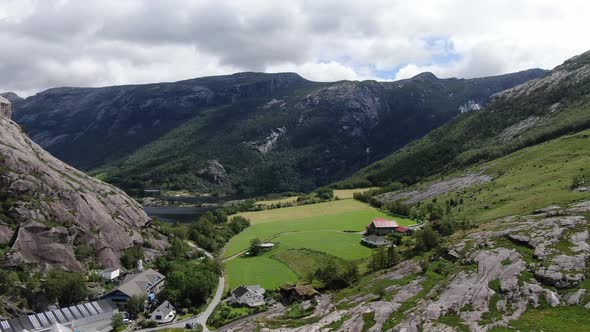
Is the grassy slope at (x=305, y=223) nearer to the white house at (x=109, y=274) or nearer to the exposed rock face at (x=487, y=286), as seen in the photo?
the white house at (x=109, y=274)

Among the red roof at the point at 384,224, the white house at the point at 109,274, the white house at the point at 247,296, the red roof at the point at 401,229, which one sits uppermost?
the white house at the point at 109,274

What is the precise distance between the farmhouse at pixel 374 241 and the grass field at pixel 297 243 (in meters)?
2.50

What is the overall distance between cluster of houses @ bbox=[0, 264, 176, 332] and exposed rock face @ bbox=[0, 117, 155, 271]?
34.8ft

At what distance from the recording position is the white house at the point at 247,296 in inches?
3552

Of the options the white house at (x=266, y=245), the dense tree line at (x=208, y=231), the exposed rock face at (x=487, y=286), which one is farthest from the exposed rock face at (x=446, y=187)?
the exposed rock face at (x=487, y=286)

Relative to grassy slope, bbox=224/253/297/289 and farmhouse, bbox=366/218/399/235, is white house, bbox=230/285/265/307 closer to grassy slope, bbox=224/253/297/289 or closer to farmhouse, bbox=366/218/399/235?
grassy slope, bbox=224/253/297/289

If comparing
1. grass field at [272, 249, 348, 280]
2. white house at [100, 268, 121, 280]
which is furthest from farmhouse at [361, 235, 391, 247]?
white house at [100, 268, 121, 280]

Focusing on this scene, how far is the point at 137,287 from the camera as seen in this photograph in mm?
92938

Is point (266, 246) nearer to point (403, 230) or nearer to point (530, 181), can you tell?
point (403, 230)

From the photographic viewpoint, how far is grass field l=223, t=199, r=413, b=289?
367ft

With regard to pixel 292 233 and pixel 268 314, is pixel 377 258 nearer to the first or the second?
pixel 268 314

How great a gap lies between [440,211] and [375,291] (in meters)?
76.6

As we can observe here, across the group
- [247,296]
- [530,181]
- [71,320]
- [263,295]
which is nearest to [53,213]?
[71,320]

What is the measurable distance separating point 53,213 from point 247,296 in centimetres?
4778
